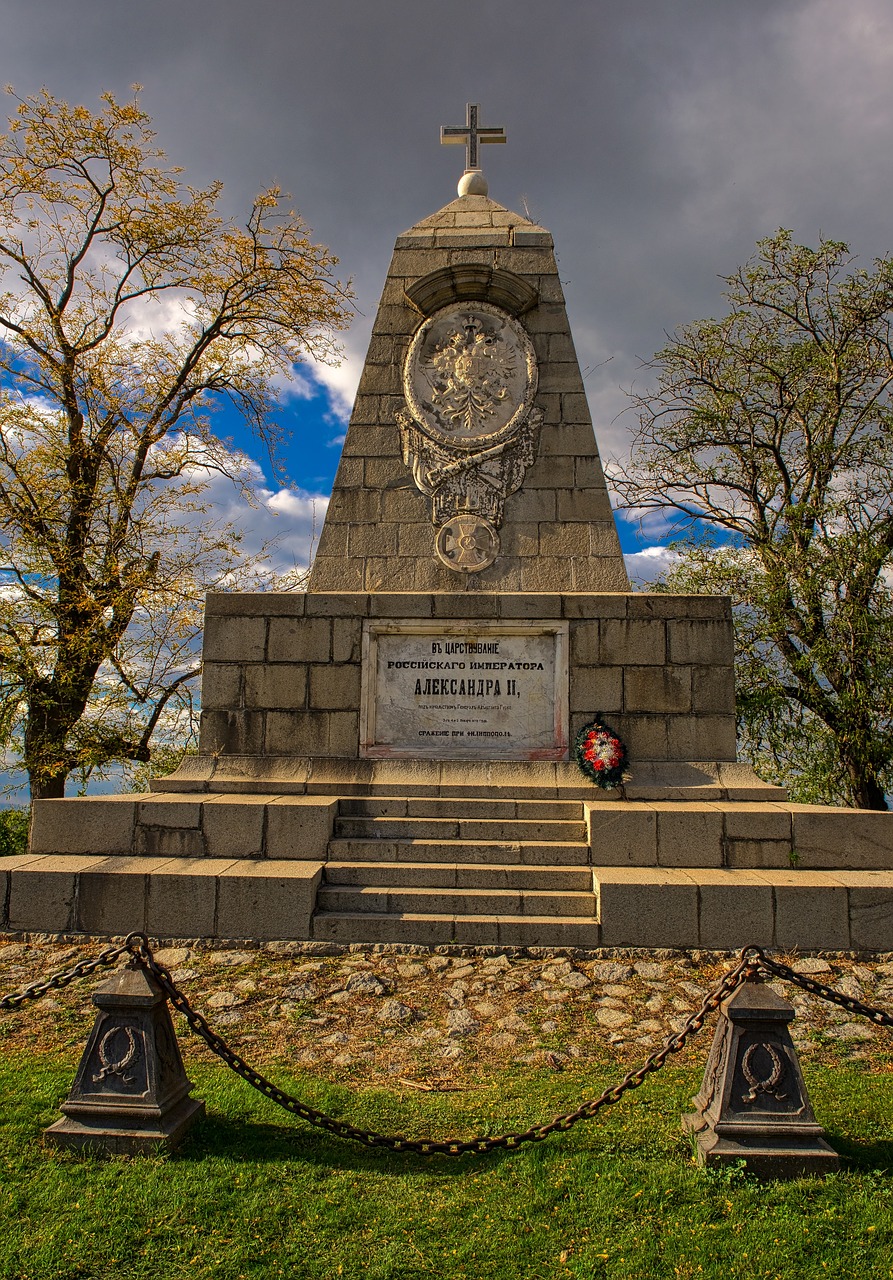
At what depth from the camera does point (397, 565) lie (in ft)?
26.8

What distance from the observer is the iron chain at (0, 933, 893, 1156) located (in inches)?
126

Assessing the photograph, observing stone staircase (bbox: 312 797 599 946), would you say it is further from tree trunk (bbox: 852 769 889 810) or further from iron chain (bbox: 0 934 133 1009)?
tree trunk (bbox: 852 769 889 810)

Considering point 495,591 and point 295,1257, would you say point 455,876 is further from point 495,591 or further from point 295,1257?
point 295,1257

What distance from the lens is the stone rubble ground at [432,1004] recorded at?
437 cm

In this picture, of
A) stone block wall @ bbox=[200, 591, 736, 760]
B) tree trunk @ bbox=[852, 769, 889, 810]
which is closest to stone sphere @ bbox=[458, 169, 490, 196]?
stone block wall @ bbox=[200, 591, 736, 760]

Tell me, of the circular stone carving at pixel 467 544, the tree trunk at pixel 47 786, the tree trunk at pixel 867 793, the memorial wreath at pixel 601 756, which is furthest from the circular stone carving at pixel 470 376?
the tree trunk at pixel 47 786

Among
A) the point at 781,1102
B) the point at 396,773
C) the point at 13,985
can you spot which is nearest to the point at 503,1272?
the point at 781,1102

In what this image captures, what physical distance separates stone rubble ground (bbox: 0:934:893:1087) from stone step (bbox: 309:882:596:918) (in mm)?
330

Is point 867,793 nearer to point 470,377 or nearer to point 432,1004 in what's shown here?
point 470,377

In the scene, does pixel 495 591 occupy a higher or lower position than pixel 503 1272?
higher

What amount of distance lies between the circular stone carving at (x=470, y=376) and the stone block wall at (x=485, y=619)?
178 cm

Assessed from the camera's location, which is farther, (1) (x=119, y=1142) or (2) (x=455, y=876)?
(2) (x=455, y=876)

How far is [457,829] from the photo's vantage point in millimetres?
6805

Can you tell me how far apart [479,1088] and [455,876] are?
8.14 feet
